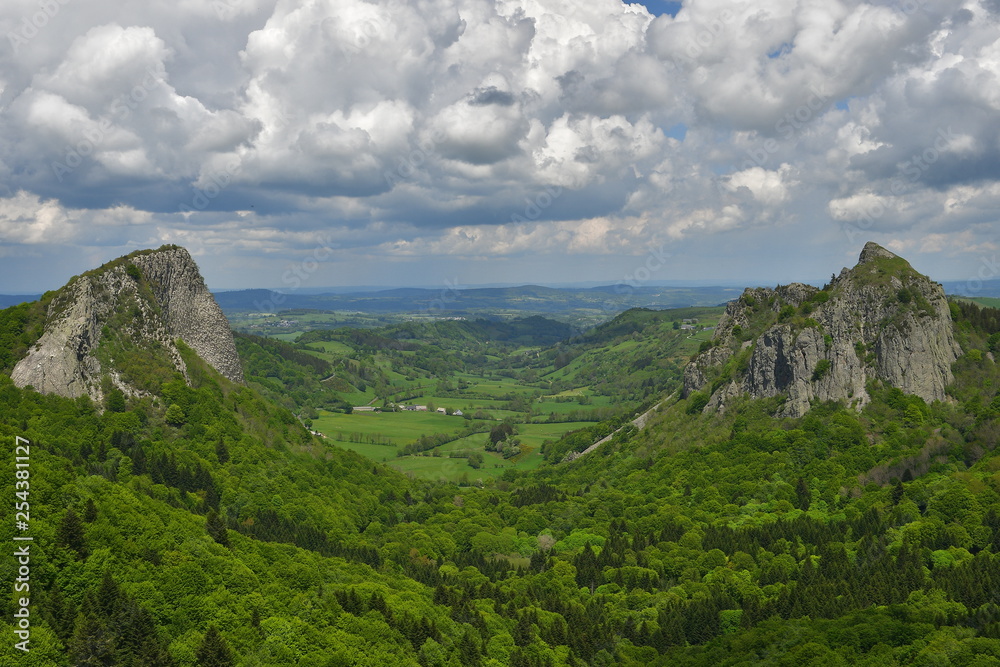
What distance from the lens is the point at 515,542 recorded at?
148m

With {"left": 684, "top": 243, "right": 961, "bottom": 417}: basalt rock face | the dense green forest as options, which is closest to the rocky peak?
{"left": 684, "top": 243, "right": 961, "bottom": 417}: basalt rock face

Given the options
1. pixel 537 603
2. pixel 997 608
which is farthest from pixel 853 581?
pixel 537 603

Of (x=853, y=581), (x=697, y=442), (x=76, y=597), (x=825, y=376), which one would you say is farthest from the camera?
(x=697, y=442)

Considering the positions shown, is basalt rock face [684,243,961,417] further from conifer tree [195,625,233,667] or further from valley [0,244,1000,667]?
conifer tree [195,625,233,667]

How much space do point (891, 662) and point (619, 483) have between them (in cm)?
10496

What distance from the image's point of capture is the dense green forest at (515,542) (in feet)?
230

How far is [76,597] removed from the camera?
64.6 m

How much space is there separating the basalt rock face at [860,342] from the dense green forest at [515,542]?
461 centimetres

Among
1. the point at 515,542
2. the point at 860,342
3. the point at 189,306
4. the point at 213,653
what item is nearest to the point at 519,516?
the point at 515,542

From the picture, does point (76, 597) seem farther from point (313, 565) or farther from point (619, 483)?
point (619, 483)

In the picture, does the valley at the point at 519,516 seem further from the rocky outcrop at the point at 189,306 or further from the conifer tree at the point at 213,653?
the rocky outcrop at the point at 189,306

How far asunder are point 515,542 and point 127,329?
93.0 metres

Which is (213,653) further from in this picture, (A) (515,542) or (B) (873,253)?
(B) (873,253)

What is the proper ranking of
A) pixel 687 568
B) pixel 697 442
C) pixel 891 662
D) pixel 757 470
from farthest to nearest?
pixel 697 442, pixel 757 470, pixel 687 568, pixel 891 662
